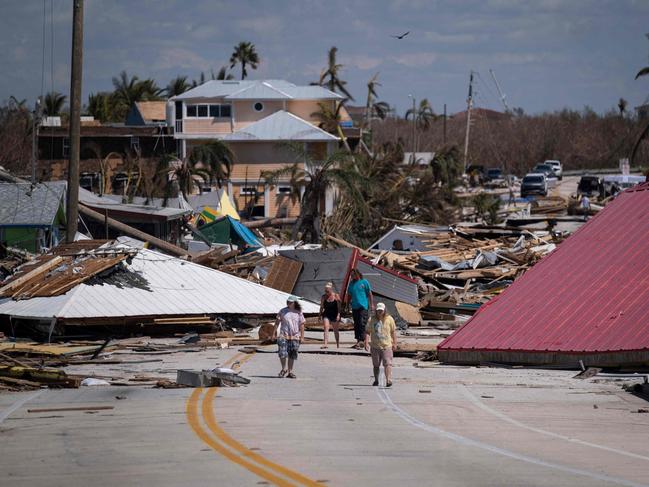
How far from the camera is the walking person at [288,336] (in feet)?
61.9

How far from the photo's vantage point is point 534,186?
81.5 metres

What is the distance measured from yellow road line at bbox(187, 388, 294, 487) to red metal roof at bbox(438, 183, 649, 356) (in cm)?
753

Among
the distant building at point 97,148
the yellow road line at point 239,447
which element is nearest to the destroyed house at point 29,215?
the yellow road line at point 239,447

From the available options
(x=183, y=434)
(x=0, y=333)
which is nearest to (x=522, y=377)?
(x=183, y=434)

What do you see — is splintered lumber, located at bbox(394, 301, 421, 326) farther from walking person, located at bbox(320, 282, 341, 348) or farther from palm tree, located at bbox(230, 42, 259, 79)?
palm tree, located at bbox(230, 42, 259, 79)

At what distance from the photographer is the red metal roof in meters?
20.0

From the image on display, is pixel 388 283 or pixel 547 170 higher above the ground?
pixel 547 170

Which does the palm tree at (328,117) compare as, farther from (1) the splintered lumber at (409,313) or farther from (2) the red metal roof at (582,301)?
(2) the red metal roof at (582,301)

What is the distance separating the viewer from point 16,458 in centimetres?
1117

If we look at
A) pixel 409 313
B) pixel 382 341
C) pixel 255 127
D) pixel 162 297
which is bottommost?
pixel 409 313

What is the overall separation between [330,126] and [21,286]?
51774 mm

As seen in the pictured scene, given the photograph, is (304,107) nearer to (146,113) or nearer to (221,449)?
(146,113)

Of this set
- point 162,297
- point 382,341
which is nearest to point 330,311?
point 162,297

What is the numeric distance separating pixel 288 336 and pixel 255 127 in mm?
53563
